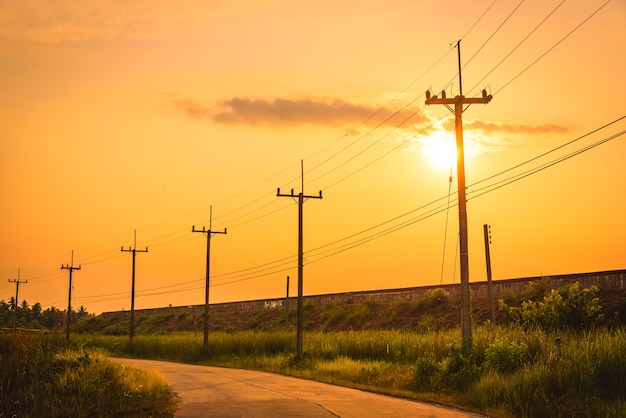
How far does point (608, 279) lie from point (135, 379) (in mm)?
42846

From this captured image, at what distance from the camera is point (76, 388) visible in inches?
965

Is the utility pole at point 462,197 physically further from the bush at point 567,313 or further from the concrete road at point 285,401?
the bush at point 567,313

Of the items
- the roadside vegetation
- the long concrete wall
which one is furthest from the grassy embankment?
the long concrete wall

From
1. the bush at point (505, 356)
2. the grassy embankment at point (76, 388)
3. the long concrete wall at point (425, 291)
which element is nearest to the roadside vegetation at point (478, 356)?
the bush at point (505, 356)

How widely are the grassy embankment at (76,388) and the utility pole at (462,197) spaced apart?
10469mm

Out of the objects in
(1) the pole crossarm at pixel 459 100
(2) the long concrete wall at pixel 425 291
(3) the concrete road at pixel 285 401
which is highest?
(1) the pole crossarm at pixel 459 100

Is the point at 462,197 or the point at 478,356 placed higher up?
the point at 462,197

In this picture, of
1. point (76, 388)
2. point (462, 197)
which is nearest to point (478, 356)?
point (462, 197)

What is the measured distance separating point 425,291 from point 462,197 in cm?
5491

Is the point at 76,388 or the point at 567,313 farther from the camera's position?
the point at 567,313

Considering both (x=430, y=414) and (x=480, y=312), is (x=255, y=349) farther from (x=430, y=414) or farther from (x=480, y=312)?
(x=430, y=414)

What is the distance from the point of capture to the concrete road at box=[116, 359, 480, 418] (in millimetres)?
19141

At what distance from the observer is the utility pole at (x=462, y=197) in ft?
87.5

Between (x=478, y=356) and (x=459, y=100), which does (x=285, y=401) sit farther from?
(x=459, y=100)
